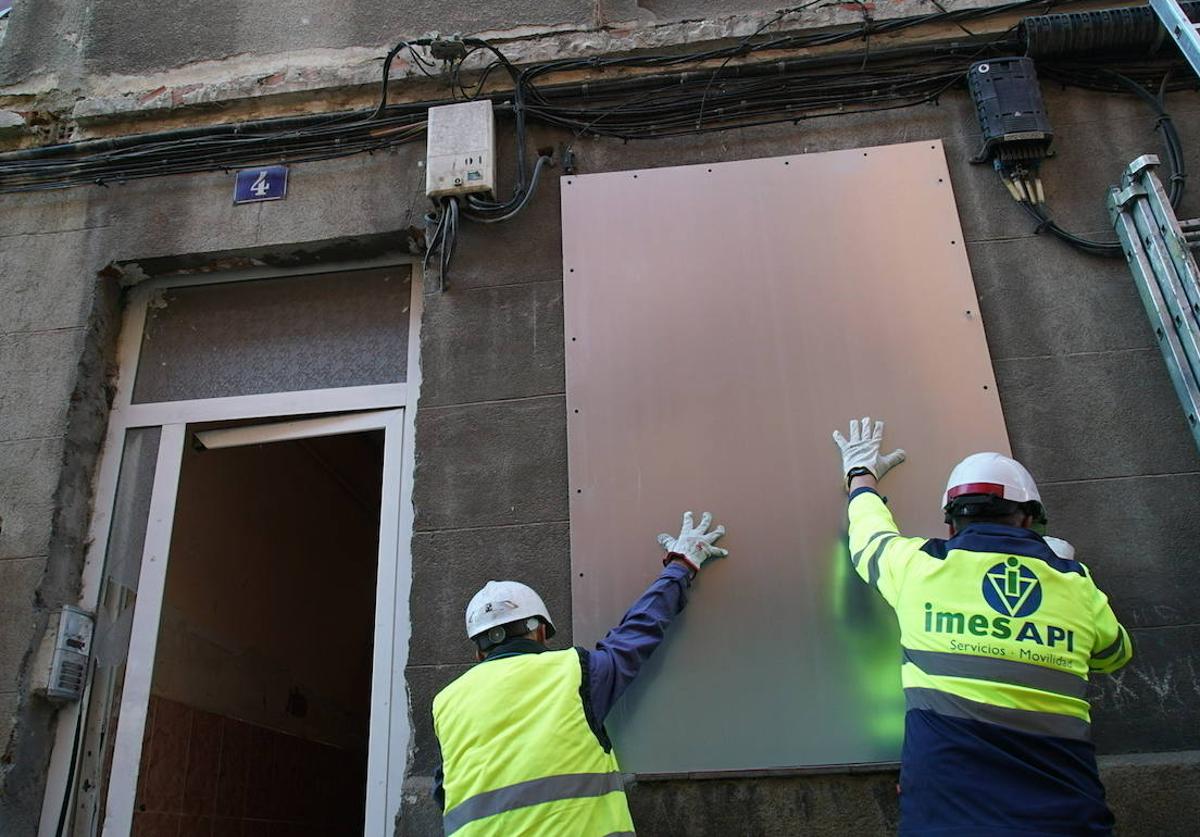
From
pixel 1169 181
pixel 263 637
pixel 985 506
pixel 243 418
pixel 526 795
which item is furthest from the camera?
pixel 263 637

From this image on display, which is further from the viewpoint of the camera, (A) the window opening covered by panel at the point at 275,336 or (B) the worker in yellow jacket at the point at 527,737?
(A) the window opening covered by panel at the point at 275,336

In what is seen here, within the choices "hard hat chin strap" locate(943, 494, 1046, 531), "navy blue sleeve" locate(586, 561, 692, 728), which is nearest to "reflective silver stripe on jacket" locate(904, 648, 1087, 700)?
"hard hat chin strap" locate(943, 494, 1046, 531)

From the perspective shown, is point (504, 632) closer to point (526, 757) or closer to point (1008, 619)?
point (526, 757)

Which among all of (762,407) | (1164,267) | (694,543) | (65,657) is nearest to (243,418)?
(65,657)

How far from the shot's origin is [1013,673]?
7.34ft

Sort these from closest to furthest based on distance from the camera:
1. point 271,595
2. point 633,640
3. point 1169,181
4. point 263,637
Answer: point 633,640 → point 1169,181 → point 263,637 → point 271,595

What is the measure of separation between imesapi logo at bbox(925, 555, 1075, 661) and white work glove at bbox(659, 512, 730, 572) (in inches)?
34.8

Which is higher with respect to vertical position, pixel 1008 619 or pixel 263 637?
pixel 263 637

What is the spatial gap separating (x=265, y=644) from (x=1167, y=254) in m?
4.38

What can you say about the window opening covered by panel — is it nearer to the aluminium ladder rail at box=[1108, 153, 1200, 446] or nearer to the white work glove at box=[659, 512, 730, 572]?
the white work glove at box=[659, 512, 730, 572]

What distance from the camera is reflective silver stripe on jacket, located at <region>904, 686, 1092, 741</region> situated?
219 cm

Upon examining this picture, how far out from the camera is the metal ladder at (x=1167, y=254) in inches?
124

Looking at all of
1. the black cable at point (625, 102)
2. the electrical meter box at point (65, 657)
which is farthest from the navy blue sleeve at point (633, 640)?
the electrical meter box at point (65, 657)

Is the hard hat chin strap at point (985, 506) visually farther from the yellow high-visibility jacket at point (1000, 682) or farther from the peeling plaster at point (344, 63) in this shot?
the peeling plaster at point (344, 63)
